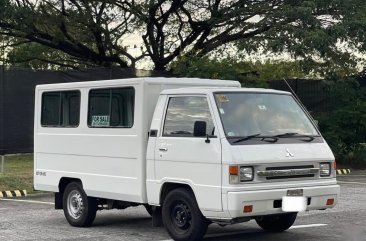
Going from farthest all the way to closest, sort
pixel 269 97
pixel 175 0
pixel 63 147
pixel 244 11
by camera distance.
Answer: pixel 175 0
pixel 244 11
pixel 63 147
pixel 269 97

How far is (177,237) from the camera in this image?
30.1 feet

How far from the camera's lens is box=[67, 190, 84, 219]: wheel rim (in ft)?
36.0

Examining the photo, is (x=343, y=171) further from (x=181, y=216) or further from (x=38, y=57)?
(x=38, y=57)

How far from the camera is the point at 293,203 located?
8.83 m

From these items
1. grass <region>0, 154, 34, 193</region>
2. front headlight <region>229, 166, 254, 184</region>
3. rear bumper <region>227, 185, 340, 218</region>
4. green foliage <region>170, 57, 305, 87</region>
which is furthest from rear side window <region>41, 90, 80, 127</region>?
green foliage <region>170, 57, 305, 87</region>

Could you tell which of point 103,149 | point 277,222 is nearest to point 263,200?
point 277,222

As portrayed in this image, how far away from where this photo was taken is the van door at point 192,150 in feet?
28.7

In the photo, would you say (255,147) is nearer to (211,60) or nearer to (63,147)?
(63,147)

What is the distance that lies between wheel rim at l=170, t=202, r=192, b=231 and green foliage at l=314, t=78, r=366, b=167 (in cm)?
1241

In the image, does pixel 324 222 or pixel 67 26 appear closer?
pixel 324 222

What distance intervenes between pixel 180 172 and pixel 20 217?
408 centimetres

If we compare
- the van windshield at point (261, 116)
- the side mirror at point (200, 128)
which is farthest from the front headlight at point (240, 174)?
the side mirror at point (200, 128)

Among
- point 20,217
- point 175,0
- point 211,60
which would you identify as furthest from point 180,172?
point 175,0

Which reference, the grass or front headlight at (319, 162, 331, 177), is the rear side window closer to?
front headlight at (319, 162, 331, 177)
